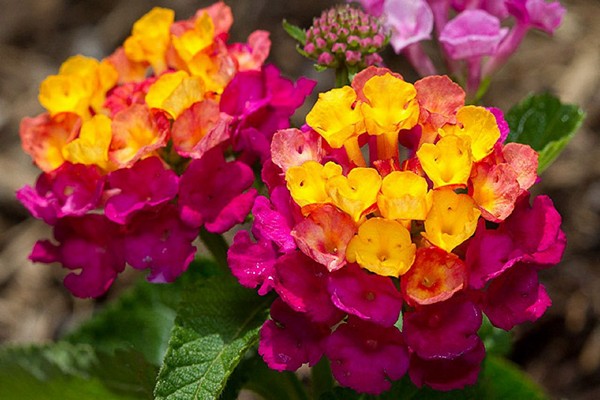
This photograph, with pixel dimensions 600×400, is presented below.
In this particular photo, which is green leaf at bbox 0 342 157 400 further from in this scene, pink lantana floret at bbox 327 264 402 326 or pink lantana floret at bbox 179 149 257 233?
pink lantana floret at bbox 327 264 402 326

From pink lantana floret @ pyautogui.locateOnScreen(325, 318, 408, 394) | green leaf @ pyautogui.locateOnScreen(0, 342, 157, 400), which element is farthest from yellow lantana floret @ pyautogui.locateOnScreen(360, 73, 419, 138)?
green leaf @ pyautogui.locateOnScreen(0, 342, 157, 400)

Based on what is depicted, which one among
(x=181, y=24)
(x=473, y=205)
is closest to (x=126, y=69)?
(x=181, y=24)

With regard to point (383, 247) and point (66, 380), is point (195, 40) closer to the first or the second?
point (383, 247)

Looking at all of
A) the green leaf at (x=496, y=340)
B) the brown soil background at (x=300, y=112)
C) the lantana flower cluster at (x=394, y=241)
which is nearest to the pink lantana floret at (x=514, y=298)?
the lantana flower cluster at (x=394, y=241)

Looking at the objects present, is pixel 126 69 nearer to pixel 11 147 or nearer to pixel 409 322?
pixel 409 322

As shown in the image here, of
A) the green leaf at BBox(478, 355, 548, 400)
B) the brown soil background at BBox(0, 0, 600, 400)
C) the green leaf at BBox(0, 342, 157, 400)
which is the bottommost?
the brown soil background at BBox(0, 0, 600, 400)

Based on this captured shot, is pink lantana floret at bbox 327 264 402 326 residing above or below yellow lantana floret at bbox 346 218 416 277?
below
